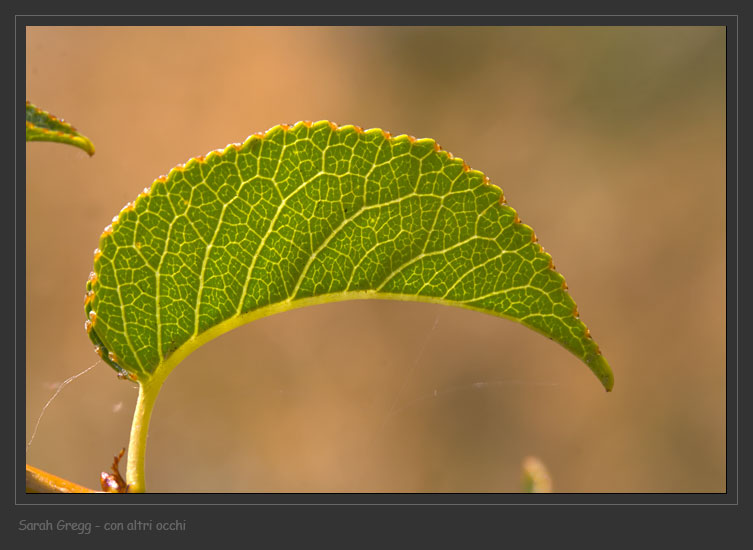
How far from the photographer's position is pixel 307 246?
0.61m

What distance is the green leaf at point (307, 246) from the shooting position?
1.83 ft

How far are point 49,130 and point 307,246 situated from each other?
9.5 inches

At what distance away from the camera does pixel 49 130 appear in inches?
21.3

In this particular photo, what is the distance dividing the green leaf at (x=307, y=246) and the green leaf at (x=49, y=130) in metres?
0.07

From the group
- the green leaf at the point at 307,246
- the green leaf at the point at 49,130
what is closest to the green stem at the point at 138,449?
the green leaf at the point at 307,246

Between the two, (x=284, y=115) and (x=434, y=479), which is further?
(x=284, y=115)

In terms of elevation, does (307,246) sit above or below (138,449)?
above

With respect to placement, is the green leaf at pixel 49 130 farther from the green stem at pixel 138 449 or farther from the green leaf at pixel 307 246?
the green stem at pixel 138 449

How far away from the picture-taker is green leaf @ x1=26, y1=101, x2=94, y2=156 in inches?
21.2

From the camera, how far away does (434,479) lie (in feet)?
9.79

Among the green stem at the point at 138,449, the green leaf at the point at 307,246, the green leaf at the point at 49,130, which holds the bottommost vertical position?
the green stem at the point at 138,449

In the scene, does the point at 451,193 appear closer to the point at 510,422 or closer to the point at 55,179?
the point at 510,422

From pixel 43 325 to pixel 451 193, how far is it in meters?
2.91
